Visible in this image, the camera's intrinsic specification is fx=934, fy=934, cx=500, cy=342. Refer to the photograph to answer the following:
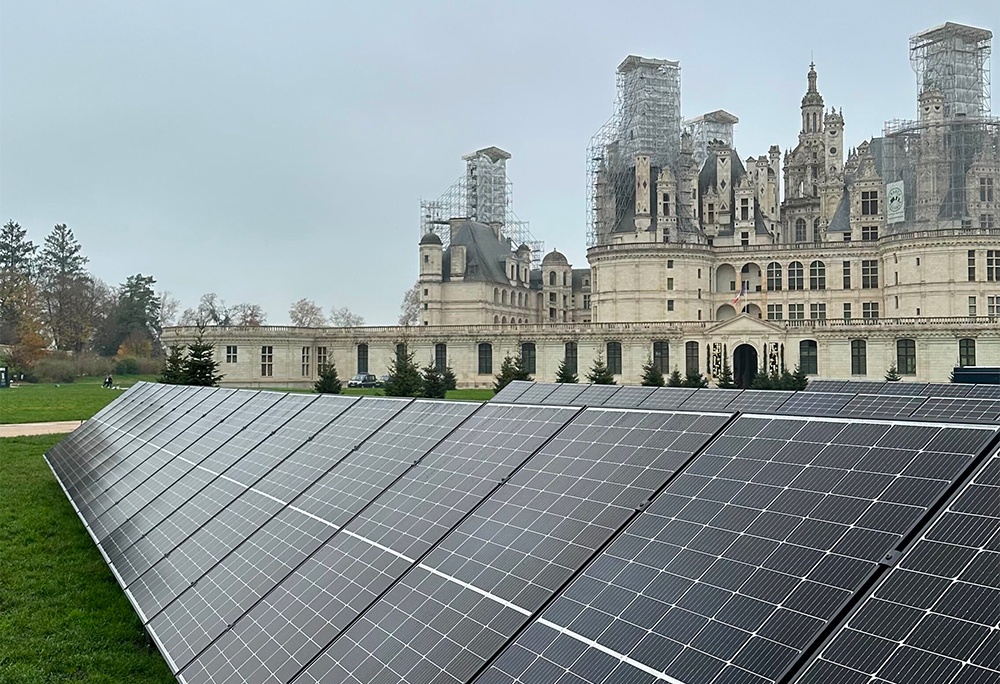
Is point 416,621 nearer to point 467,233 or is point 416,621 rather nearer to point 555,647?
point 555,647

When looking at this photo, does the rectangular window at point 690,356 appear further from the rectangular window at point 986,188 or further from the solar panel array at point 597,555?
the solar panel array at point 597,555

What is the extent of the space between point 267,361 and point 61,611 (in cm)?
7365

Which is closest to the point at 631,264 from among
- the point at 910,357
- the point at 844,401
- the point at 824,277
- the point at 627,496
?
the point at 824,277

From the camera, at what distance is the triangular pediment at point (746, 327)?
74.1 m

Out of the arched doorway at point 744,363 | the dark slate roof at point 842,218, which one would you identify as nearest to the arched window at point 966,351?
the arched doorway at point 744,363

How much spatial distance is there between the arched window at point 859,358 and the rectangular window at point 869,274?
1007 cm

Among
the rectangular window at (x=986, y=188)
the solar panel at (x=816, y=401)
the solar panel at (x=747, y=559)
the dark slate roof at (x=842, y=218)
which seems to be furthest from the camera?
the dark slate roof at (x=842, y=218)

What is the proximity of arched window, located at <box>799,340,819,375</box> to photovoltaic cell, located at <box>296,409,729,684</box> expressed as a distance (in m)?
68.4

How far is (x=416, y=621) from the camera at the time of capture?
331 inches

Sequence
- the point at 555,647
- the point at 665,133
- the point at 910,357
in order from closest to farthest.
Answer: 1. the point at 555,647
2. the point at 910,357
3. the point at 665,133

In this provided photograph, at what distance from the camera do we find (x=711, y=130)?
348 ft

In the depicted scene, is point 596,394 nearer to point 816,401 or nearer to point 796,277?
point 816,401

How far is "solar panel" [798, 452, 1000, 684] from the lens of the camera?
17.0 ft

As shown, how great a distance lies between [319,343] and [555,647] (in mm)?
84180
